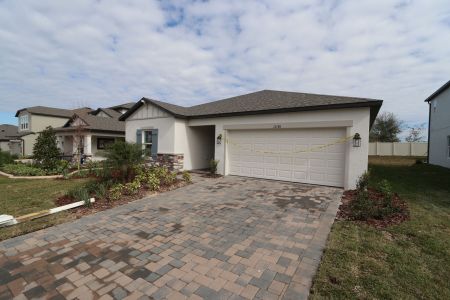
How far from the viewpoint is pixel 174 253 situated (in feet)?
12.1

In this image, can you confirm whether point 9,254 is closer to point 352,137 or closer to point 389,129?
point 352,137

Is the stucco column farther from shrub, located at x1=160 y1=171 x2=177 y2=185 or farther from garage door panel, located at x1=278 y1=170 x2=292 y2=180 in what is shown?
garage door panel, located at x1=278 y1=170 x2=292 y2=180

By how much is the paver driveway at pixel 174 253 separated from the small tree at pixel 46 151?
31.6 ft

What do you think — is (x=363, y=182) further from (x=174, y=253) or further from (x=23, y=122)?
(x=23, y=122)

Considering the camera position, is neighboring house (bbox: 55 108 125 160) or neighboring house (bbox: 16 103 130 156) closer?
neighboring house (bbox: 55 108 125 160)

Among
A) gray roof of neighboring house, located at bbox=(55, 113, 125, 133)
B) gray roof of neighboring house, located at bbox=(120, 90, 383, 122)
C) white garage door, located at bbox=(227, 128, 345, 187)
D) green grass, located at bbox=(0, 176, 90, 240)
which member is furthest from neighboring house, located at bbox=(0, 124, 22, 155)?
white garage door, located at bbox=(227, 128, 345, 187)

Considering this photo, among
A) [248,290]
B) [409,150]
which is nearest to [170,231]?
[248,290]

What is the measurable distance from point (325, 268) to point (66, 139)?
2273cm

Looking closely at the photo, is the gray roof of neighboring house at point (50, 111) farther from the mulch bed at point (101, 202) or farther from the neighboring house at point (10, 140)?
the mulch bed at point (101, 202)

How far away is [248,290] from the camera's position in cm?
281

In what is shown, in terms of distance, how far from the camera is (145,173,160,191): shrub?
791 cm

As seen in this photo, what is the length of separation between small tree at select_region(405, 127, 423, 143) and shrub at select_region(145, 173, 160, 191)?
38845mm

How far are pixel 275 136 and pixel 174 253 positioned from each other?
288 inches

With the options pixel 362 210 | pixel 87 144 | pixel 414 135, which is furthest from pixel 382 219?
pixel 414 135
